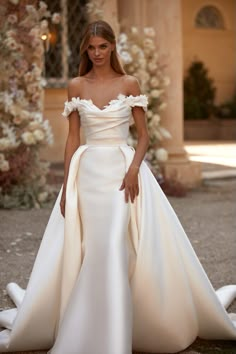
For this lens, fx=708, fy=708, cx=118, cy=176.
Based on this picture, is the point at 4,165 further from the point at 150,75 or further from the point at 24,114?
the point at 150,75

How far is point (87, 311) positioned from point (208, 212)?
172 inches

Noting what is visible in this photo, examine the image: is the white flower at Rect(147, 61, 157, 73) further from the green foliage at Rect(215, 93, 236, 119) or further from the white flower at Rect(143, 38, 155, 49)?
the green foliage at Rect(215, 93, 236, 119)

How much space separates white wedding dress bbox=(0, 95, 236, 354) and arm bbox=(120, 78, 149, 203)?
0.12ft

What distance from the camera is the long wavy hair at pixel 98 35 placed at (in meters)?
2.84

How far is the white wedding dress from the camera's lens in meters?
2.73

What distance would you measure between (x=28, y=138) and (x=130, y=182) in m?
4.08

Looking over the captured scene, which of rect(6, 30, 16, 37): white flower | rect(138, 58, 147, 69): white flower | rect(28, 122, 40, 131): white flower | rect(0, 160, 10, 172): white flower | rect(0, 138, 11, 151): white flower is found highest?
rect(6, 30, 16, 37): white flower

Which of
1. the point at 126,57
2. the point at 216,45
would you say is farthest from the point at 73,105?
the point at 216,45

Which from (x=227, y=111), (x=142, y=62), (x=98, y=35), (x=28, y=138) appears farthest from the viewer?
(x=227, y=111)

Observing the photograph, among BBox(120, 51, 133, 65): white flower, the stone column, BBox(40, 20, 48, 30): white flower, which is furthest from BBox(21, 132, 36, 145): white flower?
the stone column

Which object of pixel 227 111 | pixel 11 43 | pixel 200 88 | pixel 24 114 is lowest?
pixel 227 111

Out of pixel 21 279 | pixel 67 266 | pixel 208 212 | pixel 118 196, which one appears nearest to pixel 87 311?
pixel 67 266

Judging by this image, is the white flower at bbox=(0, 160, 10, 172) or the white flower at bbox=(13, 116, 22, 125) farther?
the white flower at bbox=(13, 116, 22, 125)

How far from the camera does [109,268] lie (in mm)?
2727
